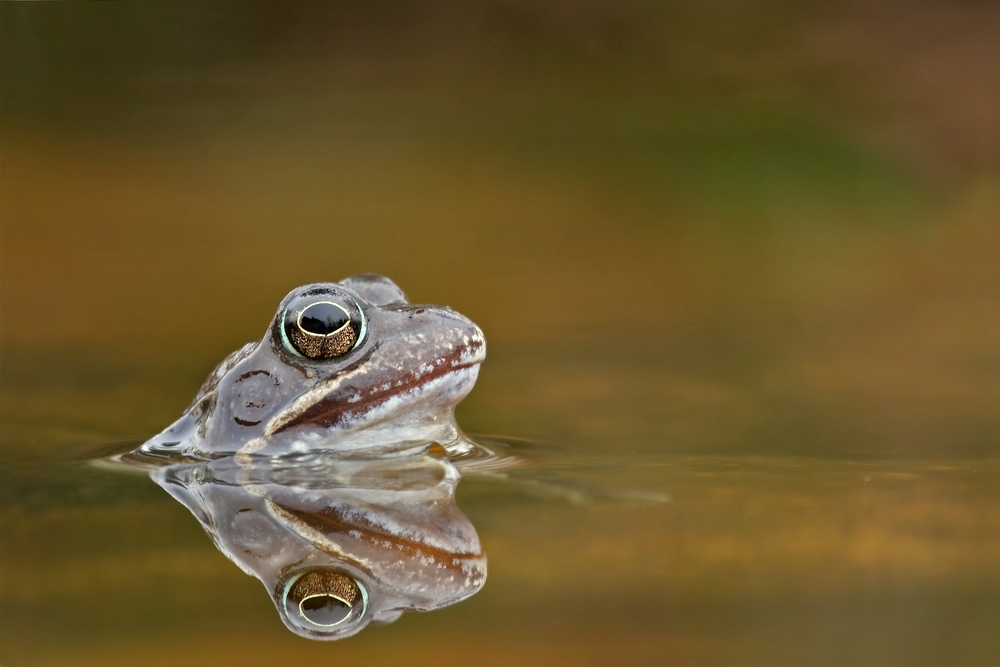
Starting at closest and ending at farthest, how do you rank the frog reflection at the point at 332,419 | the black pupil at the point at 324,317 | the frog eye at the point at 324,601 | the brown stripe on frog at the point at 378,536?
the frog eye at the point at 324,601, the brown stripe on frog at the point at 378,536, the frog reflection at the point at 332,419, the black pupil at the point at 324,317

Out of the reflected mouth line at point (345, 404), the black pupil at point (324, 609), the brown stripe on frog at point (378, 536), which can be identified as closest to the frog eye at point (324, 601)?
the black pupil at point (324, 609)

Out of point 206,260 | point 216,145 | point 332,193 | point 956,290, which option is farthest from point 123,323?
point 956,290

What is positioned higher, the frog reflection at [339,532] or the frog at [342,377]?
the frog at [342,377]

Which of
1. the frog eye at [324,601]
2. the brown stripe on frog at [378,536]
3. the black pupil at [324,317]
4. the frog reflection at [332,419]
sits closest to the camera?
the frog eye at [324,601]

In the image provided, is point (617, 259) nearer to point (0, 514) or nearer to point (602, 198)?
point (602, 198)

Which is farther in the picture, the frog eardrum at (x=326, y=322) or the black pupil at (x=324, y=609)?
the frog eardrum at (x=326, y=322)

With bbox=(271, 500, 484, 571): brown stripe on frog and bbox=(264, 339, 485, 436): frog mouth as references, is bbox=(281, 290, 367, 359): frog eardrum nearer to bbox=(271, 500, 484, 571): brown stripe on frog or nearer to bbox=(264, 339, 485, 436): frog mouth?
bbox=(264, 339, 485, 436): frog mouth

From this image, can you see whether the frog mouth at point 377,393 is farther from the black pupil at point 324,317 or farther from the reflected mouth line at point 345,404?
the black pupil at point 324,317
